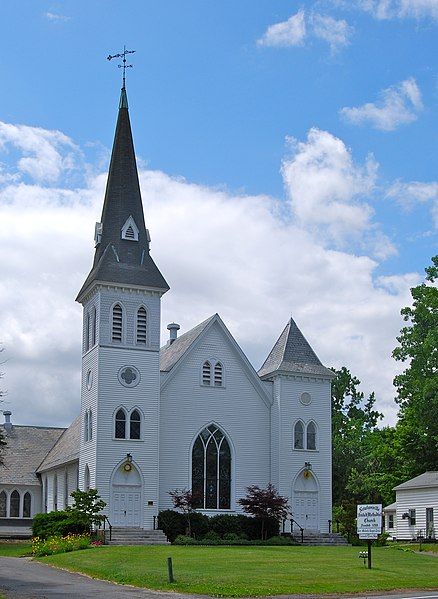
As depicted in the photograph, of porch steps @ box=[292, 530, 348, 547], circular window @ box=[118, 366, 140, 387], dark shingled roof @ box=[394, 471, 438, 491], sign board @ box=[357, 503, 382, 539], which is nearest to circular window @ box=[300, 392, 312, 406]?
porch steps @ box=[292, 530, 348, 547]

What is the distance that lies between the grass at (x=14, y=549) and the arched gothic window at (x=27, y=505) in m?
9.36

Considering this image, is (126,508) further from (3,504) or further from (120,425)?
(3,504)

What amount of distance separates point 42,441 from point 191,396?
18.7 m

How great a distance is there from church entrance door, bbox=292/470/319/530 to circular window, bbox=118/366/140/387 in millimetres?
10563

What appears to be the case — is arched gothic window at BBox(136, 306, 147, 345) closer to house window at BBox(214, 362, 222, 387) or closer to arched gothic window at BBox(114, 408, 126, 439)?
arched gothic window at BBox(114, 408, 126, 439)

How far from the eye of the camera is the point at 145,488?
47250mm

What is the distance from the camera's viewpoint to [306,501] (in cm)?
5106

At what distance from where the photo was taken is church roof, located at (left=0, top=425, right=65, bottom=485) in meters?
59.8

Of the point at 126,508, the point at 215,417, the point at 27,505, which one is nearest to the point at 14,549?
the point at 126,508

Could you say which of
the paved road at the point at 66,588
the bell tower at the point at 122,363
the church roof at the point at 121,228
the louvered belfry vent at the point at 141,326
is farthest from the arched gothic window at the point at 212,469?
the paved road at the point at 66,588

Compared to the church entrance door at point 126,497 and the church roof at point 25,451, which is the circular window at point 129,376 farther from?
the church roof at point 25,451

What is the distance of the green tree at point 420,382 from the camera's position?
199 feet

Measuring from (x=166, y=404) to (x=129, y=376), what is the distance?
2.61 meters

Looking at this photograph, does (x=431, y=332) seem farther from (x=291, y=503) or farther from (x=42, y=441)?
(x=42, y=441)
